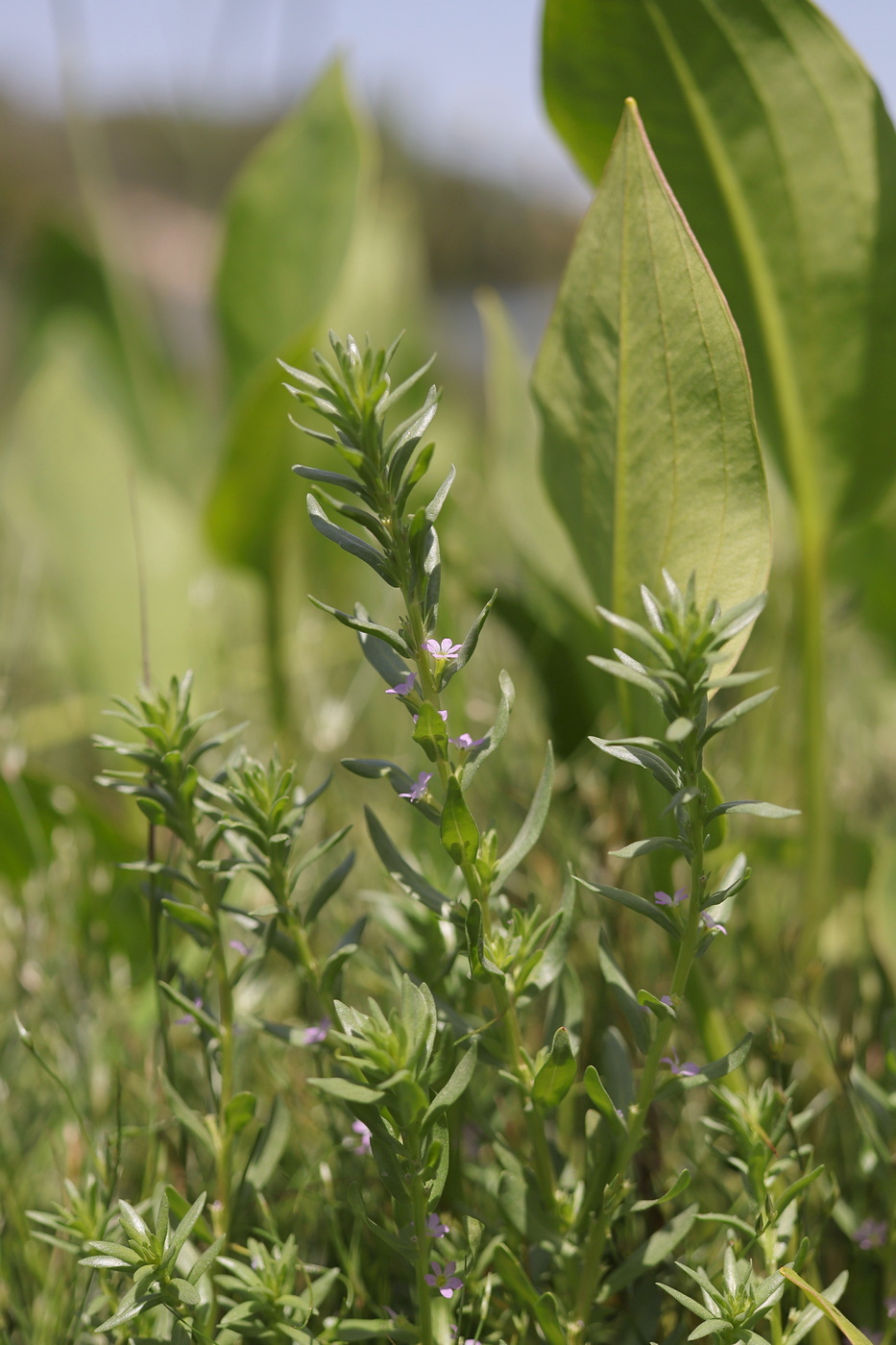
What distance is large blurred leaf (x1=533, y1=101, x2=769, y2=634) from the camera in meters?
0.36

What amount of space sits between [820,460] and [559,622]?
0.18m

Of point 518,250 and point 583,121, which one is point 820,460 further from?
point 518,250

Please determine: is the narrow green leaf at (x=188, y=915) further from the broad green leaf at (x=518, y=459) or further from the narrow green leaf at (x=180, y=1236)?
the broad green leaf at (x=518, y=459)

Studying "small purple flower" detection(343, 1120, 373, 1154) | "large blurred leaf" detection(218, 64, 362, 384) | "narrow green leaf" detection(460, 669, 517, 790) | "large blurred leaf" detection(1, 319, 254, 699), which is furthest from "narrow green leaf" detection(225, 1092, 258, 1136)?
"large blurred leaf" detection(218, 64, 362, 384)

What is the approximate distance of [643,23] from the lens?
45 cm

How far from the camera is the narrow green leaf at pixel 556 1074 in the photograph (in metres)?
0.29

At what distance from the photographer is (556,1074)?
11.9 inches

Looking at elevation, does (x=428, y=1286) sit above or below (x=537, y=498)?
below

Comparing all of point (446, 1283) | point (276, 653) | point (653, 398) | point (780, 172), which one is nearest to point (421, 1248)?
point (446, 1283)

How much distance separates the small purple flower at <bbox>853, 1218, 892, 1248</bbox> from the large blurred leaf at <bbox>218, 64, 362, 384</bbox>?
731 mm

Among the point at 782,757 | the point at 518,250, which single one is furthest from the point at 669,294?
the point at 518,250

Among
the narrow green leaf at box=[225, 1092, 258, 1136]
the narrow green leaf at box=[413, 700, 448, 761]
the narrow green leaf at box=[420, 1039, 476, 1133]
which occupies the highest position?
the narrow green leaf at box=[413, 700, 448, 761]

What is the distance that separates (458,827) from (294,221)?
2.42 ft

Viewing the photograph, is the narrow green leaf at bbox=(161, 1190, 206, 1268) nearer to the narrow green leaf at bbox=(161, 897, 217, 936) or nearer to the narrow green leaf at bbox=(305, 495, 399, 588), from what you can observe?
the narrow green leaf at bbox=(161, 897, 217, 936)
